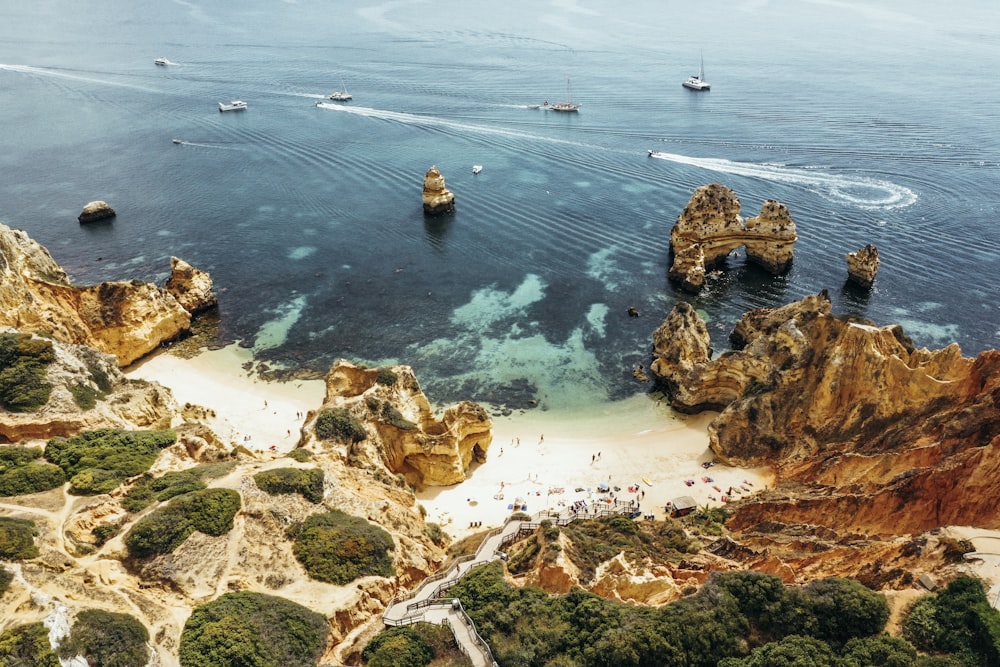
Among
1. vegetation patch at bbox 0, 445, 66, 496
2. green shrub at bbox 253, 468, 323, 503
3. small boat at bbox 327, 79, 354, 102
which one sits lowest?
green shrub at bbox 253, 468, 323, 503

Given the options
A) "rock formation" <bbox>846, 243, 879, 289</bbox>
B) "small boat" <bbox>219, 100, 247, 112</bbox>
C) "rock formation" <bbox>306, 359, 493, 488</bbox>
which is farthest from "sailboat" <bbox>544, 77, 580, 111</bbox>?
"rock formation" <bbox>306, 359, 493, 488</bbox>

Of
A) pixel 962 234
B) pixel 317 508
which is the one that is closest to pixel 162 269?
pixel 317 508

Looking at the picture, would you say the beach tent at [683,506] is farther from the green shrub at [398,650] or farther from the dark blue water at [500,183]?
the green shrub at [398,650]

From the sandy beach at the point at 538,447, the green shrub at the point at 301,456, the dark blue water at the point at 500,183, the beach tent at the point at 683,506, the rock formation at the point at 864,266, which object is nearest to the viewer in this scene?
the green shrub at the point at 301,456

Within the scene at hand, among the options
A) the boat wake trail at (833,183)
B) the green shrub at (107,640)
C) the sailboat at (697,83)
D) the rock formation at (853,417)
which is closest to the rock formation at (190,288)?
the green shrub at (107,640)

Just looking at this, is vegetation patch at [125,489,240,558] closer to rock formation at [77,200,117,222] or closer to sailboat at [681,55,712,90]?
rock formation at [77,200,117,222]

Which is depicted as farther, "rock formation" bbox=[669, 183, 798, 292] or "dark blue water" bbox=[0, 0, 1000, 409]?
"rock formation" bbox=[669, 183, 798, 292]
